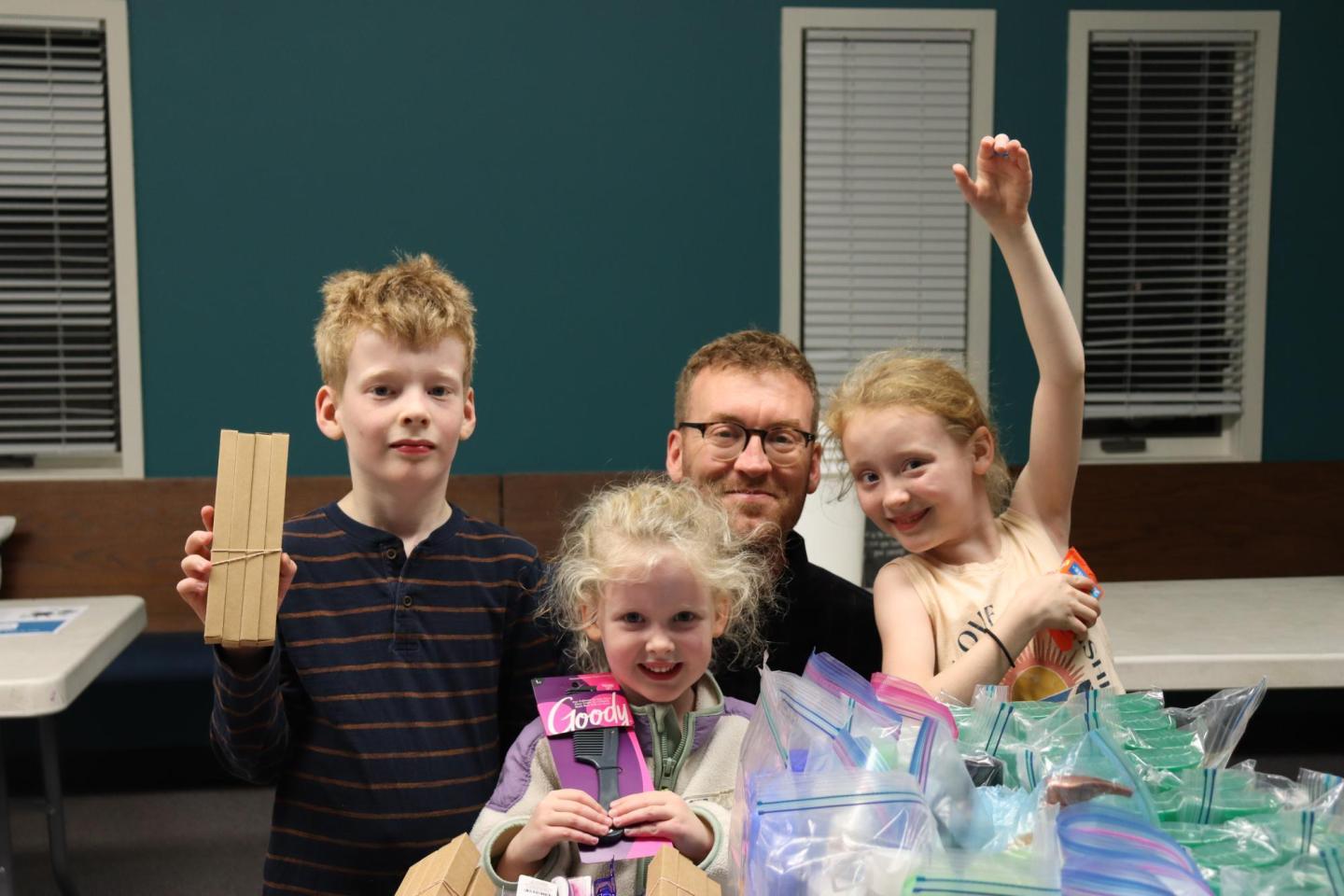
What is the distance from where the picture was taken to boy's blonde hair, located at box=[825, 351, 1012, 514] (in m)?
1.52

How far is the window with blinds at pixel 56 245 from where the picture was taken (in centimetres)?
406

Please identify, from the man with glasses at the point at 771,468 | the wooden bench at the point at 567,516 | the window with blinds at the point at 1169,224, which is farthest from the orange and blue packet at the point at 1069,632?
the window with blinds at the point at 1169,224

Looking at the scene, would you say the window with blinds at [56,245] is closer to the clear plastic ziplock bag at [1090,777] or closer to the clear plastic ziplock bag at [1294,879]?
the clear plastic ziplock bag at [1090,777]

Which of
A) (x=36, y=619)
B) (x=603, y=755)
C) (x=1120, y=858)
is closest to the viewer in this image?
(x=1120, y=858)

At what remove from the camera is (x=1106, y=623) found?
2912mm

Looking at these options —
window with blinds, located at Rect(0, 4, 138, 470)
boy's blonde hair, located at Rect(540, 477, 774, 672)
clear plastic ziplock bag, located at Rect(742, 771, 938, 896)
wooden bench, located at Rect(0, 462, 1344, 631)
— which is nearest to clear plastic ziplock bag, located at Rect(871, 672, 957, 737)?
clear plastic ziplock bag, located at Rect(742, 771, 938, 896)

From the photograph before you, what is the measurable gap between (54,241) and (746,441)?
3390 mm

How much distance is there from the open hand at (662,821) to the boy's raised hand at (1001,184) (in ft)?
2.63

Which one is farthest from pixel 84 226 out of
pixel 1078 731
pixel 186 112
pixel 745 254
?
pixel 1078 731

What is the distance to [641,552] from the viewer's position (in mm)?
1369

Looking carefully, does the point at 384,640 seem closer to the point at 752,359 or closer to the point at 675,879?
the point at 752,359

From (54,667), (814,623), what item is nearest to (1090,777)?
(814,623)

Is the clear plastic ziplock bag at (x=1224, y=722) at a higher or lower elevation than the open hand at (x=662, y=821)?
higher

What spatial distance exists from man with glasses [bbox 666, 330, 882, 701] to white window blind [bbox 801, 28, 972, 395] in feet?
8.68
